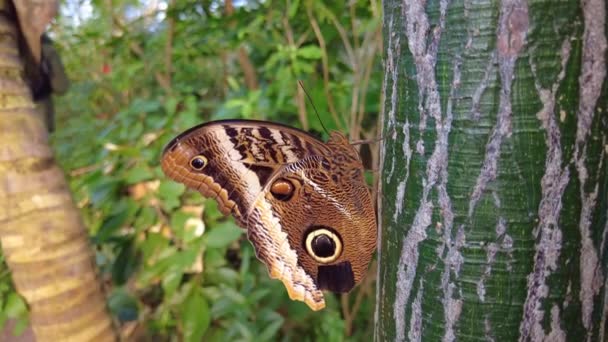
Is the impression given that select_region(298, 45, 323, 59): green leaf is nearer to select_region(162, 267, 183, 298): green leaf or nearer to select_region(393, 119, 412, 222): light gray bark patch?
select_region(162, 267, 183, 298): green leaf

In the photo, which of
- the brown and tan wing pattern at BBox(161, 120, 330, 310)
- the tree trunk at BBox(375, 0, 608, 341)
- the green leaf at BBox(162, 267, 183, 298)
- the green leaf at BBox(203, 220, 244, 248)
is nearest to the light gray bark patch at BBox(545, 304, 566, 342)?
the tree trunk at BBox(375, 0, 608, 341)

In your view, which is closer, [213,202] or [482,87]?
[482,87]

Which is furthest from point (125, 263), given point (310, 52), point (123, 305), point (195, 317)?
point (310, 52)

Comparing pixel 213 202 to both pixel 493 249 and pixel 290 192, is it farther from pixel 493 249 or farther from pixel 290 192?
pixel 493 249

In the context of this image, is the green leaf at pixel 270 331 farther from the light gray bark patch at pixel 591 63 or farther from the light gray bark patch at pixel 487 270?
the light gray bark patch at pixel 591 63

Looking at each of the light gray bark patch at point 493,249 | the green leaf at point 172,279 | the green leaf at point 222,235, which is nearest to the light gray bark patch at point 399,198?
the light gray bark patch at point 493,249

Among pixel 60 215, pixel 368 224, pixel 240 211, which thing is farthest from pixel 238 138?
pixel 60 215
